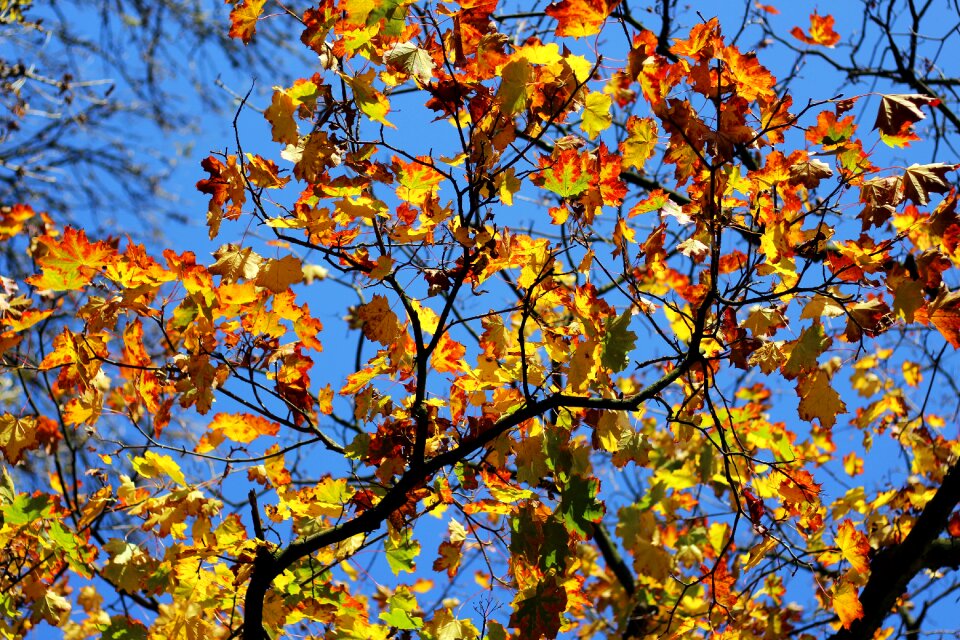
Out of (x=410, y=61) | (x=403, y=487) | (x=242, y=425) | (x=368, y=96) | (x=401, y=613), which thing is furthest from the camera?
(x=242, y=425)

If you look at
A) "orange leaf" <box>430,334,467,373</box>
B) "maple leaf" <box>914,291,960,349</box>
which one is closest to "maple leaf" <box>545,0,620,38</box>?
"orange leaf" <box>430,334,467,373</box>

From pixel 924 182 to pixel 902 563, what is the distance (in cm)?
172

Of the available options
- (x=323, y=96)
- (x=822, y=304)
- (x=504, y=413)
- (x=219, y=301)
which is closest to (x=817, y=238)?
(x=822, y=304)

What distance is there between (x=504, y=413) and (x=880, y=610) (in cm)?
177

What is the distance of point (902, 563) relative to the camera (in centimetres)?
300

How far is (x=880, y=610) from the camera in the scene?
3.02m

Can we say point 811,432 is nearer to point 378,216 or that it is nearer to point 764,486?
point 764,486

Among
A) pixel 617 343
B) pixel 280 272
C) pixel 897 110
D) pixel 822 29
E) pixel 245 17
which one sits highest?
pixel 822 29

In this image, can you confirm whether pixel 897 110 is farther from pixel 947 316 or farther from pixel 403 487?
pixel 403 487

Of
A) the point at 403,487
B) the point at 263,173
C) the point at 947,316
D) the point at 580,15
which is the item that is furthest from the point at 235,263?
the point at 947,316

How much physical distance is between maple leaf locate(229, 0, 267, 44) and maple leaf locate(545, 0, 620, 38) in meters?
0.74

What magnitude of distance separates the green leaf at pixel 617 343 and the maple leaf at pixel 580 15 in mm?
674

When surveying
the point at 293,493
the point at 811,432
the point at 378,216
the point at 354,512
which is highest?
the point at 811,432

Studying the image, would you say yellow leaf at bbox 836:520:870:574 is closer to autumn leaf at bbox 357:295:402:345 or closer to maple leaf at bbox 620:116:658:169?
maple leaf at bbox 620:116:658:169
